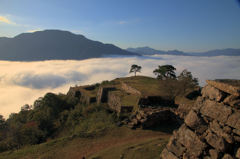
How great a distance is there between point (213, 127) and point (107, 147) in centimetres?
649

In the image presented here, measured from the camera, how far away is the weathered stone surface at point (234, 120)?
11.4 ft

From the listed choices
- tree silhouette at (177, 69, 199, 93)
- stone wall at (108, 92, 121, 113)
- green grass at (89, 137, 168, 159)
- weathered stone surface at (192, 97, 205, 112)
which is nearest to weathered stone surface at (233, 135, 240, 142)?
weathered stone surface at (192, 97, 205, 112)

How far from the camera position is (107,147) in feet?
29.5

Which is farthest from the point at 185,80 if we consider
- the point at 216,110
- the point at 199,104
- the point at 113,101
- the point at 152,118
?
the point at 216,110

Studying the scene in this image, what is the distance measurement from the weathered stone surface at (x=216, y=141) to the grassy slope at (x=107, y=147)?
3.70 metres

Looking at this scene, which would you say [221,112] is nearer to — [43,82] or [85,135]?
[85,135]

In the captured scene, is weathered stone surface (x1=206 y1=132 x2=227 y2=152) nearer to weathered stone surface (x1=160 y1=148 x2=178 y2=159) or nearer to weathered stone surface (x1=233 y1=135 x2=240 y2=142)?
weathered stone surface (x1=233 y1=135 x2=240 y2=142)

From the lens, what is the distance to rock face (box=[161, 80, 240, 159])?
362cm

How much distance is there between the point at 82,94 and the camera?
88.6 feet

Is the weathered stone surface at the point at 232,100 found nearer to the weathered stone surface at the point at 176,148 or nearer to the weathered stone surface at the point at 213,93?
the weathered stone surface at the point at 213,93

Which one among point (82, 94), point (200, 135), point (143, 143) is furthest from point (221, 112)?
point (82, 94)

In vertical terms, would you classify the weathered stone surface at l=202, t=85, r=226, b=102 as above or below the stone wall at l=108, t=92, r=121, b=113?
above

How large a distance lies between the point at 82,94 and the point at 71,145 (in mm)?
17950

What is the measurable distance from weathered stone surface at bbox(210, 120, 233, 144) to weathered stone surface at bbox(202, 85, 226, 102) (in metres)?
0.61
